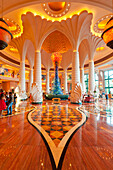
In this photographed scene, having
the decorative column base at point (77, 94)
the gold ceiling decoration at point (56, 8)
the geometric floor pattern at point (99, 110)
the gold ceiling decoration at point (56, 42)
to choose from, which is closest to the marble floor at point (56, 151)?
the geometric floor pattern at point (99, 110)

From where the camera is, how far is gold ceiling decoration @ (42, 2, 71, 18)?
21.0 ft

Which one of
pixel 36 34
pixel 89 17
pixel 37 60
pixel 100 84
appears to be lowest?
pixel 100 84

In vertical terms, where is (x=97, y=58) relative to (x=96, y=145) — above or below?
above

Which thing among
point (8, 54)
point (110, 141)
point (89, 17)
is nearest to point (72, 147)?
point (110, 141)

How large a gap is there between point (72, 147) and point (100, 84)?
20.7 meters

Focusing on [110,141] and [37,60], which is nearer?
[110,141]

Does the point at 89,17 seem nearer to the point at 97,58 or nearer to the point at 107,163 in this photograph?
the point at 107,163

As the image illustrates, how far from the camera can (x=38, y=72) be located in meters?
8.51

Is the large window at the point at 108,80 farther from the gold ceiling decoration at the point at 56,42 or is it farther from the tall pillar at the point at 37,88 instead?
the tall pillar at the point at 37,88

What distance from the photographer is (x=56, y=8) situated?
6.93 m

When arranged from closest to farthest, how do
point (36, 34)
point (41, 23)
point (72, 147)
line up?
point (72, 147) → point (41, 23) → point (36, 34)

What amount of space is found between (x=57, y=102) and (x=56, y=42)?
27.8ft

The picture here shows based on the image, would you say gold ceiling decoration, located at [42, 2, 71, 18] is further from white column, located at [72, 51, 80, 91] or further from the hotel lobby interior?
white column, located at [72, 51, 80, 91]

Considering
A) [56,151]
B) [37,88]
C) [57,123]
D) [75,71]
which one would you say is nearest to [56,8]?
[75,71]
